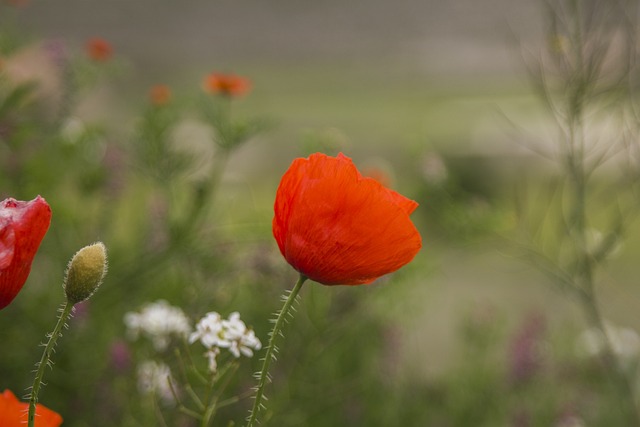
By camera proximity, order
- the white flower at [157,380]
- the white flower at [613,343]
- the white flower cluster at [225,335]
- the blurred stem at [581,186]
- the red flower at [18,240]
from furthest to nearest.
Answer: the white flower at [613,343], the blurred stem at [581,186], the white flower at [157,380], the white flower cluster at [225,335], the red flower at [18,240]

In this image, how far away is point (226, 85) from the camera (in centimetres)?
130

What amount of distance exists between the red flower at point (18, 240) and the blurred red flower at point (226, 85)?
885 millimetres

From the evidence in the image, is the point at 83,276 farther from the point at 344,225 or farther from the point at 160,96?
the point at 160,96

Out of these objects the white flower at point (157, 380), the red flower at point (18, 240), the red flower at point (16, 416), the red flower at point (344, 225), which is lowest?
the white flower at point (157, 380)

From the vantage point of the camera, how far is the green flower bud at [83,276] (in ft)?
1.42

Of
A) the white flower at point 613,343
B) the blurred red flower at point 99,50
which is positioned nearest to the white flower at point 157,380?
the blurred red flower at point 99,50

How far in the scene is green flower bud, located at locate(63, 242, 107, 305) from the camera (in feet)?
1.42

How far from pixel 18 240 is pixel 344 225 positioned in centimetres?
18

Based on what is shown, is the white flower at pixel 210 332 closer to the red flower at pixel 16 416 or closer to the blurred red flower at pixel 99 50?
the red flower at pixel 16 416

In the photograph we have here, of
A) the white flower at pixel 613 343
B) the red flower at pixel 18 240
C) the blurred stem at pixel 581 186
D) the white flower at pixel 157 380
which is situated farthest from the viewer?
the white flower at pixel 613 343

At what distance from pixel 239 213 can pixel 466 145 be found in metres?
2.29

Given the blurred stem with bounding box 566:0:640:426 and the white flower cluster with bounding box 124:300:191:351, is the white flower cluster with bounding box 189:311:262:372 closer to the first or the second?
the white flower cluster with bounding box 124:300:191:351

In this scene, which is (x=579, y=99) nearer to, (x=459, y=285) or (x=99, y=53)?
(x=99, y=53)

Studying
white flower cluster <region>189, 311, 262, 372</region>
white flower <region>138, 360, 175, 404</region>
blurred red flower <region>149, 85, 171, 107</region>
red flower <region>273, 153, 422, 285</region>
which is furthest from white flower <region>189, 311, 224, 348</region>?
blurred red flower <region>149, 85, 171, 107</region>
